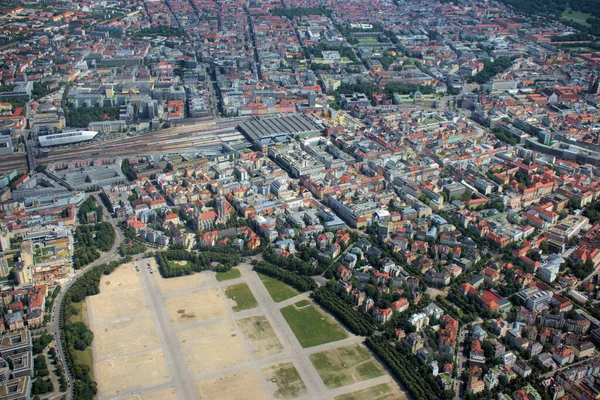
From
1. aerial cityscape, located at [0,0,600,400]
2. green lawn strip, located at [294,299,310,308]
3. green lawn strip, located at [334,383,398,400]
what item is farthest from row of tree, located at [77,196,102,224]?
green lawn strip, located at [334,383,398,400]

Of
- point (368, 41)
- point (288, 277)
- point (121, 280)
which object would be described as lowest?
point (121, 280)

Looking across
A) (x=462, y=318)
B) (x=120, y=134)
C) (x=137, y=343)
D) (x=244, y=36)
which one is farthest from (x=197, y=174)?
(x=244, y=36)

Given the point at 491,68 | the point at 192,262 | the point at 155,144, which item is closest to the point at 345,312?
the point at 192,262

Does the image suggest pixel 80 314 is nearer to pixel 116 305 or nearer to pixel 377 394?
pixel 116 305

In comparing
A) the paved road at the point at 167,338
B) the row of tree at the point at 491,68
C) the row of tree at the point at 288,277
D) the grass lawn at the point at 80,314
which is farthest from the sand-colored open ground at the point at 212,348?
the row of tree at the point at 491,68

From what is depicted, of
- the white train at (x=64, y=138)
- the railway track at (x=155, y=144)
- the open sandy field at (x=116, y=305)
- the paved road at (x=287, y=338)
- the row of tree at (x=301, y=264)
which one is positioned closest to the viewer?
the paved road at (x=287, y=338)

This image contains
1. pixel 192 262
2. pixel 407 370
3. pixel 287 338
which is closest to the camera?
pixel 407 370

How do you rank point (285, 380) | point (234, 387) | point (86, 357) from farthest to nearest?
point (86, 357)
point (285, 380)
point (234, 387)

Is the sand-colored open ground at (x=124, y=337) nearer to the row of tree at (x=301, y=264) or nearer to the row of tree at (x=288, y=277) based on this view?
the row of tree at (x=288, y=277)

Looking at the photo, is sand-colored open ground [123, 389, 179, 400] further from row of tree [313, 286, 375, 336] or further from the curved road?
row of tree [313, 286, 375, 336]
